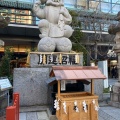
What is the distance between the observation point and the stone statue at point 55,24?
8133 millimetres

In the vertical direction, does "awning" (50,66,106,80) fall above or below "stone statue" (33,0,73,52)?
below

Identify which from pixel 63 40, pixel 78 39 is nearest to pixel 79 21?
pixel 78 39

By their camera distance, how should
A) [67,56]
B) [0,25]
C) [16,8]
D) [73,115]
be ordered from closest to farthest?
[73,115], [0,25], [67,56], [16,8]

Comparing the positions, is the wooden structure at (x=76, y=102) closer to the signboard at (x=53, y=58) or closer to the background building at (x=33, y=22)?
the signboard at (x=53, y=58)

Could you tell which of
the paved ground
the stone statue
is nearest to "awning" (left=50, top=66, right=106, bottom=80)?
the paved ground

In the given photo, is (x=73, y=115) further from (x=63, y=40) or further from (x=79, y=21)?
(x=79, y=21)

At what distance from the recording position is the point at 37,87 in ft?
24.0

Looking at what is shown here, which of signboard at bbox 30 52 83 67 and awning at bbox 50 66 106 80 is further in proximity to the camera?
signboard at bbox 30 52 83 67

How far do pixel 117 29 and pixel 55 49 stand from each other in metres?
2.94

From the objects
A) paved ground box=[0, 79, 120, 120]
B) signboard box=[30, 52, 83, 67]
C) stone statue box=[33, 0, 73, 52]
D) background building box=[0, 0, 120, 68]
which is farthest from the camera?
background building box=[0, 0, 120, 68]

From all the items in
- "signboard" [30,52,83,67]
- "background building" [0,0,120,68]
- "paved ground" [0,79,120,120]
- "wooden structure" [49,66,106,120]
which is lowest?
"paved ground" [0,79,120,120]

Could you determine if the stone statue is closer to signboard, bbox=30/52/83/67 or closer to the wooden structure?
signboard, bbox=30/52/83/67

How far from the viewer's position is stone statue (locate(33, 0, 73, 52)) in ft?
26.7

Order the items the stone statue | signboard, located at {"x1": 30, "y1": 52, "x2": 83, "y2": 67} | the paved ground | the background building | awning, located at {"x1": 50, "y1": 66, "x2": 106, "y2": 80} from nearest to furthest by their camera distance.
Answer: awning, located at {"x1": 50, "y1": 66, "x2": 106, "y2": 80}
the paved ground
signboard, located at {"x1": 30, "y1": 52, "x2": 83, "y2": 67}
the stone statue
the background building
